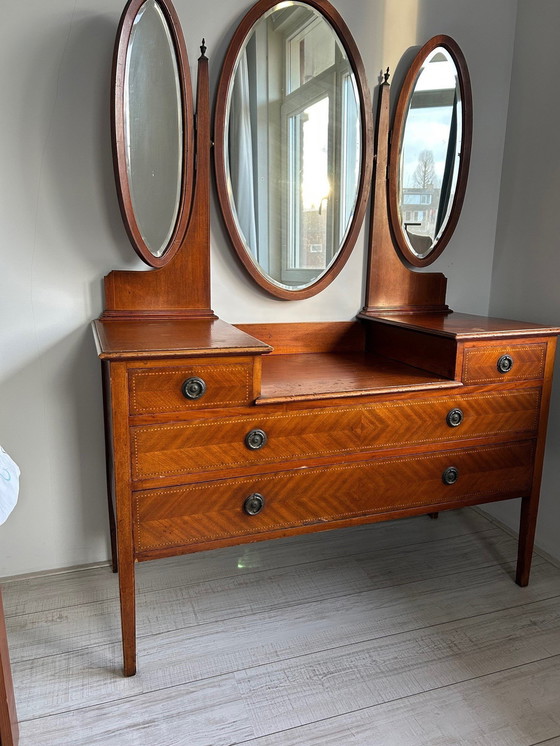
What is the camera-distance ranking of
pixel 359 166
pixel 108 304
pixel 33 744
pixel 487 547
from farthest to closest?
1. pixel 487 547
2. pixel 359 166
3. pixel 108 304
4. pixel 33 744

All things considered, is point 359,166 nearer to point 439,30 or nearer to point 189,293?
point 439,30

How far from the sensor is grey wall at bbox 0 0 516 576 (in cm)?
174

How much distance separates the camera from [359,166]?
6.92 feet

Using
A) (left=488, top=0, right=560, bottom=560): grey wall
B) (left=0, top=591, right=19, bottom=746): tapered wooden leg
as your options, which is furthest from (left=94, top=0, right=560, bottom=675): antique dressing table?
(left=0, top=591, right=19, bottom=746): tapered wooden leg

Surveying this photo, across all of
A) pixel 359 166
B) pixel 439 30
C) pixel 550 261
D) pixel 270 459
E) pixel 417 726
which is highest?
pixel 439 30

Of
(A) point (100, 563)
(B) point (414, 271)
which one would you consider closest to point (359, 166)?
(B) point (414, 271)

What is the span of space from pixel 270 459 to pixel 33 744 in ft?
2.96

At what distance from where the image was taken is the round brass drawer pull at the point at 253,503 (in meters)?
1.63

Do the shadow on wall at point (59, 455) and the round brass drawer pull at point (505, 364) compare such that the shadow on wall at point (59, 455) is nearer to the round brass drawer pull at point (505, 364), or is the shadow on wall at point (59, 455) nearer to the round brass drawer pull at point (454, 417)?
the round brass drawer pull at point (454, 417)

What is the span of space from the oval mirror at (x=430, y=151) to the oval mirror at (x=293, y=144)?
167 millimetres

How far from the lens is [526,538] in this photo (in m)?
2.03

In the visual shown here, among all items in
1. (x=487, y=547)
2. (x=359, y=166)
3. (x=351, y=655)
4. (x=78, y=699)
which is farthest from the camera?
(x=487, y=547)

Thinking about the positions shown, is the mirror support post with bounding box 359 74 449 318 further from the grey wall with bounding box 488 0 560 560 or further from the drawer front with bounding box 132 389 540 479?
the drawer front with bounding box 132 389 540 479

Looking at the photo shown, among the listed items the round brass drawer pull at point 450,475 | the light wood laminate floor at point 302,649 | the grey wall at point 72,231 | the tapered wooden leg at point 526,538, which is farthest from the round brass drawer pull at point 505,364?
the light wood laminate floor at point 302,649
